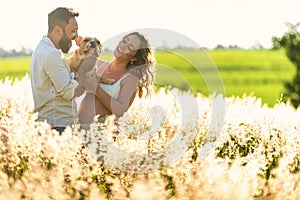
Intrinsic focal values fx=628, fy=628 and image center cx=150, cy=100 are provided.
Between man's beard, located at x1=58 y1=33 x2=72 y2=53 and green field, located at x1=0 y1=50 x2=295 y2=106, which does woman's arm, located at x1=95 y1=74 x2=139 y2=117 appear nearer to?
man's beard, located at x1=58 y1=33 x2=72 y2=53

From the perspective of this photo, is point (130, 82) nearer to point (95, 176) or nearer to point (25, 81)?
point (95, 176)

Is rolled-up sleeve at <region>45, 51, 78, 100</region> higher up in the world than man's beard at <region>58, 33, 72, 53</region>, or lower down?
lower down

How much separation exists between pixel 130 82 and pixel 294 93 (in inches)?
301

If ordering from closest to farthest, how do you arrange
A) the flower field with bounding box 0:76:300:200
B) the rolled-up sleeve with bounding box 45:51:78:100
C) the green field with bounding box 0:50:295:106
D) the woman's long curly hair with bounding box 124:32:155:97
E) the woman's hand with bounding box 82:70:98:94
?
the flower field with bounding box 0:76:300:200
the rolled-up sleeve with bounding box 45:51:78:100
the woman's hand with bounding box 82:70:98:94
the woman's long curly hair with bounding box 124:32:155:97
the green field with bounding box 0:50:295:106

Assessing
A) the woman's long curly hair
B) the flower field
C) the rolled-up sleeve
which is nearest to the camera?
the flower field

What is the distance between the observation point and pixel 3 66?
27844 mm

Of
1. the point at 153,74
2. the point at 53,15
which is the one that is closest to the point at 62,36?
the point at 53,15

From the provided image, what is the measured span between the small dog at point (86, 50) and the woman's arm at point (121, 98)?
0.15 meters

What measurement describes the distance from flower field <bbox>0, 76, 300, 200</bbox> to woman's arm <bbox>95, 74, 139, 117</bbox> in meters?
0.22

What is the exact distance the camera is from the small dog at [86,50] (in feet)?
19.5

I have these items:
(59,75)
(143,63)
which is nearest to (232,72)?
(143,63)

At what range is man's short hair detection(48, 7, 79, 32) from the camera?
5973 mm

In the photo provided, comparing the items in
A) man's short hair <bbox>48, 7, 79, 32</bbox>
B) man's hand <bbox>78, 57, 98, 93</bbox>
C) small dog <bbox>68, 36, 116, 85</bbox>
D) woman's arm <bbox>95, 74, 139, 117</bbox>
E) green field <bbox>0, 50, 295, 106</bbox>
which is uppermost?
man's short hair <bbox>48, 7, 79, 32</bbox>

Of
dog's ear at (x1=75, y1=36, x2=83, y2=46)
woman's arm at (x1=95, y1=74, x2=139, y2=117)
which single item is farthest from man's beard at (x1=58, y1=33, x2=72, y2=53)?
→ woman's arm at (x1=95, y1=74, x2=139, y2=117)
